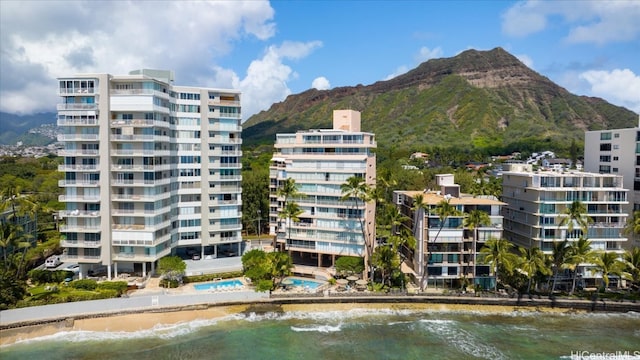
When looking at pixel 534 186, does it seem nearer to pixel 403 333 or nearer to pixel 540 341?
pixel 540 341

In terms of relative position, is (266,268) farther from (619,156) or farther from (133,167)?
(619,156)

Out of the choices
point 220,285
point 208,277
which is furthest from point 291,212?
point 208,277

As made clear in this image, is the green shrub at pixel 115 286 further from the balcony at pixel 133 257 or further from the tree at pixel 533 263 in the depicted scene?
the tree at pixel 533 263

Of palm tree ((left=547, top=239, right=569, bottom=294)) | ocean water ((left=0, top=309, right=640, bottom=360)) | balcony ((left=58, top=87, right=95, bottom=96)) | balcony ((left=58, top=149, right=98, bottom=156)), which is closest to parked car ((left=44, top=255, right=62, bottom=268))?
balcony ((left=58, top=149, right=98, bottom=156))

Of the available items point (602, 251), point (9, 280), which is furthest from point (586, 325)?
point (9, 280)

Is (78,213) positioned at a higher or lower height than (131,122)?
lower

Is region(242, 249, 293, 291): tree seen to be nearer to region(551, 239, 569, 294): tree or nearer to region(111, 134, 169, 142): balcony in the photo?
region(111, 134, 169, 142): balcony
